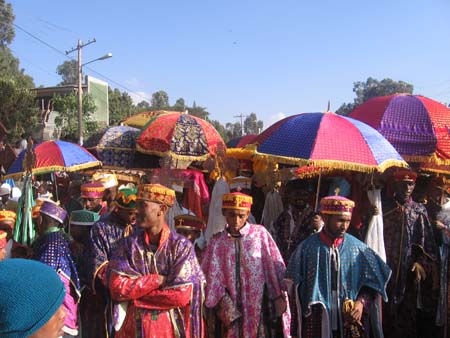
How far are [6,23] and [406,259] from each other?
5944 centimetres

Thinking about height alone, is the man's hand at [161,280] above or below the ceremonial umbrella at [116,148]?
below

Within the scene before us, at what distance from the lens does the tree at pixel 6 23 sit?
57.0 m

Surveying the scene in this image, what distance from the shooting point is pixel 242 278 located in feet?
15.1

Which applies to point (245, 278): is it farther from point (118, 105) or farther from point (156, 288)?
point (118, 105)

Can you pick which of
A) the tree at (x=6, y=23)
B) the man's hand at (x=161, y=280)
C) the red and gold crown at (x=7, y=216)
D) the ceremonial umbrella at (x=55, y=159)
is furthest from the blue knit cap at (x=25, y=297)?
the tree at (x=6, y=23)

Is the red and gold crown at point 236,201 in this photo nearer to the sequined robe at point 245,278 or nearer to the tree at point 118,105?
the sequined robe at point 245,278

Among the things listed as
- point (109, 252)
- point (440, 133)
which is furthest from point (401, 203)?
point (109, 252)

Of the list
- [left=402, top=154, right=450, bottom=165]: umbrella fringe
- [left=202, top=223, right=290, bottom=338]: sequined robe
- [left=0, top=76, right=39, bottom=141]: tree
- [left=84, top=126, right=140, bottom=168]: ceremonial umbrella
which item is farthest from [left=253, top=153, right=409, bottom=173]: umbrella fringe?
[left=0, top=76, right=39, bottom=141]: tree

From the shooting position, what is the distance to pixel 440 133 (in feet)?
21.6

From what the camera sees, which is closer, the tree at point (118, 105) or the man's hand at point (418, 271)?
the man's hand at point (418, 271)

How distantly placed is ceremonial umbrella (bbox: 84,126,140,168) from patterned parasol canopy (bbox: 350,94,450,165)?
444 centimetres

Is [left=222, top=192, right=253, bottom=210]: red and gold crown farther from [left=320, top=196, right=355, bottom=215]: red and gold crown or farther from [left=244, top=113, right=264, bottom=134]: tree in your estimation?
[left=244, top=113, right=264, bottom=134]: tree

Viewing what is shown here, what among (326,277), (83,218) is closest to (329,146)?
(326,277)

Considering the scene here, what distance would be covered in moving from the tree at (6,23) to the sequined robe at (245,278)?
173 ft
